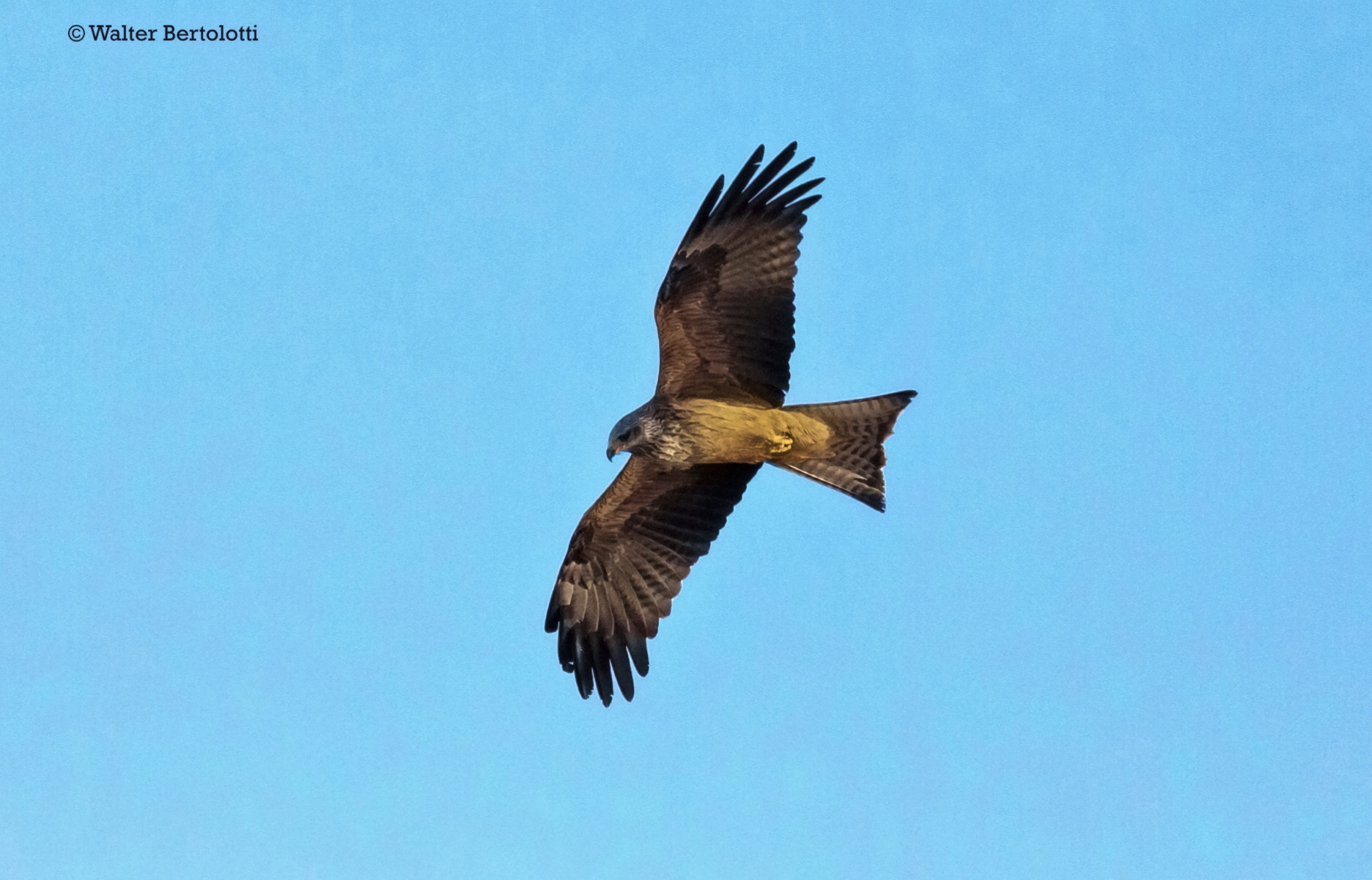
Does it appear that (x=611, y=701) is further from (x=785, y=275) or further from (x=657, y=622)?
(x=785, y=275)

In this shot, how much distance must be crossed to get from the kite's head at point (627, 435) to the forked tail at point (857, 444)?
107 cm

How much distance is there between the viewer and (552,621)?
12250 mm

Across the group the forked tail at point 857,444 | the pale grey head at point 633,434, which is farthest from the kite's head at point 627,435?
the forked tail at point 857,444

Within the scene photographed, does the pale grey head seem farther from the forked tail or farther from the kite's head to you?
the forked tail

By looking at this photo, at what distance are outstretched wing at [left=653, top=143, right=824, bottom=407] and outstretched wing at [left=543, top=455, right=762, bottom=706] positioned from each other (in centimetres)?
99

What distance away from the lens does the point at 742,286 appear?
1103 centimetres

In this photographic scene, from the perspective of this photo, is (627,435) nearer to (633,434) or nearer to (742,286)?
(633,434)

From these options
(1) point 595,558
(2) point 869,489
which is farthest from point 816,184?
(1) point 595,558

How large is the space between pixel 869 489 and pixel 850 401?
0.67 m

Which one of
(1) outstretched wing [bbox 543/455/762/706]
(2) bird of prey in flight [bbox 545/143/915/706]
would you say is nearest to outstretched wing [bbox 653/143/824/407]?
(2) bird of prey in flight [bbox 545/143/915/706]

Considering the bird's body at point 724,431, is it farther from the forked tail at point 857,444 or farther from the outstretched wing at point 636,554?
the outstretched wing at point 636,554

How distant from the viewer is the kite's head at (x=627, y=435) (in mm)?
11070

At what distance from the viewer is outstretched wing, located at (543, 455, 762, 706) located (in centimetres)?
1189

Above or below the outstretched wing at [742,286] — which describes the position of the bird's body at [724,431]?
below
